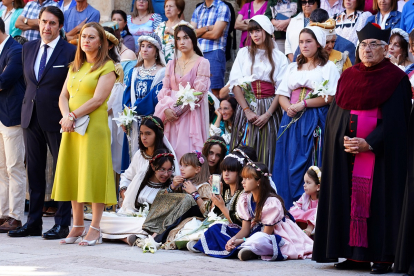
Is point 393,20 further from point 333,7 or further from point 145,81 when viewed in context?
point 145,81

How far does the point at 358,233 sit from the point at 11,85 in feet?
14.1

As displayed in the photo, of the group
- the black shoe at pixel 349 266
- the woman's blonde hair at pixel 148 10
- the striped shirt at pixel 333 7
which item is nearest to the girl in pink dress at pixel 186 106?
the striped shirt at pixel 333 7

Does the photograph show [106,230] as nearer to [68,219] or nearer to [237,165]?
[68,219]

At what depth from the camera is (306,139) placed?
25.9 feet

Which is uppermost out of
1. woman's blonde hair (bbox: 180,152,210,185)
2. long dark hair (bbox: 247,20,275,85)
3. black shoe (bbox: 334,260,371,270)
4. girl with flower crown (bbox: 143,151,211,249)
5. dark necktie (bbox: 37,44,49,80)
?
long dark hair (bbox: 247,20,275,85)

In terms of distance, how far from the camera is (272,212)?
6336 millimetres

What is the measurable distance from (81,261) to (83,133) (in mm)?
1379

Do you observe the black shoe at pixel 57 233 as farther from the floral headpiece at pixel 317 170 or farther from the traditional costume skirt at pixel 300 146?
the floral headpiece at pixel 317 170

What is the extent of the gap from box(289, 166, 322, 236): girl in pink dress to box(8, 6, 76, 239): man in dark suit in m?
2.34

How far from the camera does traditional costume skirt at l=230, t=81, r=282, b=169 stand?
8406 millimetres

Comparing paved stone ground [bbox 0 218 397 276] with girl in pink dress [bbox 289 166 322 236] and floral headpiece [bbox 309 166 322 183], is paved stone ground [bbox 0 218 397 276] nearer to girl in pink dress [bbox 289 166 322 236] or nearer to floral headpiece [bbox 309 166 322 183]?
girl in pink dress [bbox 289 166 322 236]

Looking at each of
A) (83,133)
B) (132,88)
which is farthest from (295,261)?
(132,88)

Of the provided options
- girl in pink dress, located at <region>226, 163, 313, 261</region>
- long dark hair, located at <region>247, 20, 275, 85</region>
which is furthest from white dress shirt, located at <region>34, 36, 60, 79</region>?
girl in pink dress, located at <region>226, 163, 313, 261</region>

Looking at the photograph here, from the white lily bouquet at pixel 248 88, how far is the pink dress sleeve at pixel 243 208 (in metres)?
2.14
